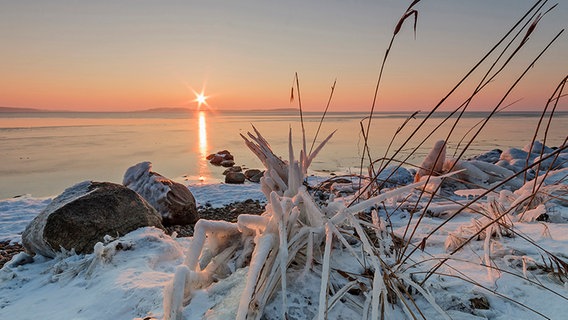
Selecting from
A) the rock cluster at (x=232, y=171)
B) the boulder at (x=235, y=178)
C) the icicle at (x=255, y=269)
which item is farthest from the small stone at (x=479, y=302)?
the boulder at (x=235, y=178)

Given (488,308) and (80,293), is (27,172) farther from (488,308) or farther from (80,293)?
(488,308)

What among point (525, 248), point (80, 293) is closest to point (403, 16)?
point (525, 248)

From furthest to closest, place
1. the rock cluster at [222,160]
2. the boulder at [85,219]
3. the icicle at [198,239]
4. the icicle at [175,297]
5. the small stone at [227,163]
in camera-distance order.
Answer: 1. the rock cluster at [222,160]
2. the small stone at [227,163]
3. the boulder at [85,219]
4. the icicle at [198,239]
5. the icicle at [175,297]

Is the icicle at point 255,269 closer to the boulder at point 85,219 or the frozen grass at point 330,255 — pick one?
the frozen grass at point 330,255

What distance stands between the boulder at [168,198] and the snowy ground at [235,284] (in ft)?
8.39

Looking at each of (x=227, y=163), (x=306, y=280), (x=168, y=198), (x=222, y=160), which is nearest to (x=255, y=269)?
(x=306, y=280)

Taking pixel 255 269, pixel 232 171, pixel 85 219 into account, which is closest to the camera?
pixel 255 269

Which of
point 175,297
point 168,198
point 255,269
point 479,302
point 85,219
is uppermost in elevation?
point 255,269

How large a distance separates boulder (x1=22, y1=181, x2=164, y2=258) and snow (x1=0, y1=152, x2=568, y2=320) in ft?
0.56

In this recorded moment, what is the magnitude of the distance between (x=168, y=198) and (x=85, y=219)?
239 centimetres

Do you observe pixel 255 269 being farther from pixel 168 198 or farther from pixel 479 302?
pixel 168 198

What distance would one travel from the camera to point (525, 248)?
172cm

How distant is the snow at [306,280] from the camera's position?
1.11 metres

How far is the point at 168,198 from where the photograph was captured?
5.79m
